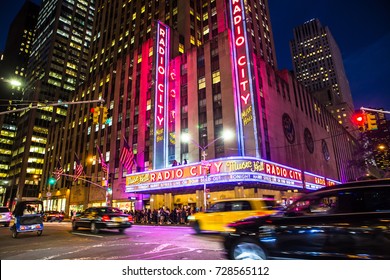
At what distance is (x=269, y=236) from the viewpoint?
18.1ft

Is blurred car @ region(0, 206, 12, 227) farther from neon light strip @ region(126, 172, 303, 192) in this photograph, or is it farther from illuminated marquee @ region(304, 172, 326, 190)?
illuminated marquee @ region(304, 172, 326, 190)

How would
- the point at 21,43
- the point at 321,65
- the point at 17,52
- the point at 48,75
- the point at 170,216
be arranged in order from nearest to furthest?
the point at 170,216, the point at 48,75, the point at 17,52, the point at 21,43, the point at 321,65

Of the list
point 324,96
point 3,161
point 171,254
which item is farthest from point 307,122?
point 3,161

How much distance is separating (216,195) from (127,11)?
57.4 meters

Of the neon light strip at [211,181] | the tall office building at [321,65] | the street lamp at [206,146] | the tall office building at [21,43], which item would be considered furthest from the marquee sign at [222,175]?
the tall office building at [21,43]

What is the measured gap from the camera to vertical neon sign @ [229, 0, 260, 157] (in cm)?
3048

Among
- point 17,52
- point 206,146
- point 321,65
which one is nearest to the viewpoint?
point 206,146

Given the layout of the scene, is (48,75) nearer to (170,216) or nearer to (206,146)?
(206,146)

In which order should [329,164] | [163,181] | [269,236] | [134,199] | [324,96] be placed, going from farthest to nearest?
[324,96] < [329,164] < [134,199] < [163,181] < [269,236]

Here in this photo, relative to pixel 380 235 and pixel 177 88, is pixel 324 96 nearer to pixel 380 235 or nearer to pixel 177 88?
pixel 177 88

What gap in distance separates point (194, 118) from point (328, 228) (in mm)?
32258

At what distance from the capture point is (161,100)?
39.0m

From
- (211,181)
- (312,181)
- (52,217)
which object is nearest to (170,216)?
(211,181)

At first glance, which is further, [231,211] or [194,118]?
[194,118]
